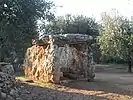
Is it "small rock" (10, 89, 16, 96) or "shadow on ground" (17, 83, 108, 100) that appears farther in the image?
"shadow on ground" (17, 83, 108, 100)

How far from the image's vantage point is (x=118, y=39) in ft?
115

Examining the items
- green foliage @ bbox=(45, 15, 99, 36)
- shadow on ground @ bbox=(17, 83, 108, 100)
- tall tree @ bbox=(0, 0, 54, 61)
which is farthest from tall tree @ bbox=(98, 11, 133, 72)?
tall tree @ bbox=(0, 0, 54, 61)

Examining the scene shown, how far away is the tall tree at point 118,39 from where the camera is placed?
34406 mm

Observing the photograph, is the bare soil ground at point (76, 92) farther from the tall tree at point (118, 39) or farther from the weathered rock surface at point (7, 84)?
the tall tree at point (118, 39)

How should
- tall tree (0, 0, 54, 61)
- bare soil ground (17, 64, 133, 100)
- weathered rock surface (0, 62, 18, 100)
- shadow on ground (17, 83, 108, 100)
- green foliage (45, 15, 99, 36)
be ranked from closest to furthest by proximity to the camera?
weathered rock surface (0, 62, 18, 100) → tall tree (0, 0, 54, 61) → shadow on ground (17, 83, 108, 100) → bare soil ground (17, 64, 133, 100) → green foliage (45, 15, 99, 36)

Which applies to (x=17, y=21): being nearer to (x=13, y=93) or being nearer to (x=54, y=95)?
(x=13, y=93)

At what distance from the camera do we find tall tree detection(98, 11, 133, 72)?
113 feet

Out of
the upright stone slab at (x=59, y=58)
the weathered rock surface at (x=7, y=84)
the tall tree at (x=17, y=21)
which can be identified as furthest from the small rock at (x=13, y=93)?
the upright stone slab at (x=59, y=58)

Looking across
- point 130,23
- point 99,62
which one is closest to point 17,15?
point 130,23

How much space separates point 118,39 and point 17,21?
959 inches

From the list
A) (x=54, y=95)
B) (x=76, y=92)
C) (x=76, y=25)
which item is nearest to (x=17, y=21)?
(x=54, y=95)

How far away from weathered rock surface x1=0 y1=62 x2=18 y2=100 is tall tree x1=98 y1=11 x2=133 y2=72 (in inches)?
891

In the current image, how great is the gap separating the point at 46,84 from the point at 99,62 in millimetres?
27145

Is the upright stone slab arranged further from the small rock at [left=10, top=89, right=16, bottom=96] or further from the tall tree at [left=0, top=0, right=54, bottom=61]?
the small rock at [left=10, top=89, right=16, bottom=96]
